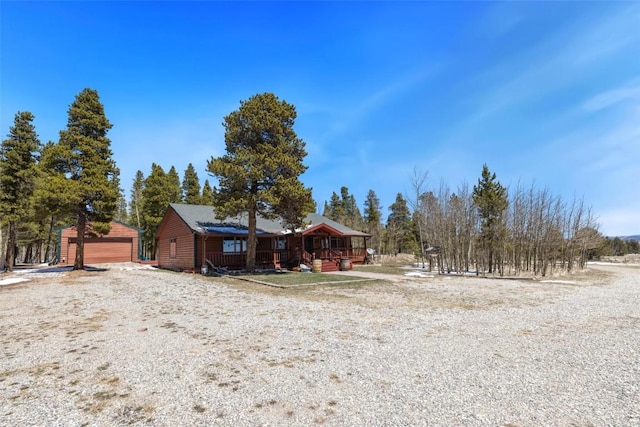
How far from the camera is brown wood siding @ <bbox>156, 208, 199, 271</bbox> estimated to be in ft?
72.3

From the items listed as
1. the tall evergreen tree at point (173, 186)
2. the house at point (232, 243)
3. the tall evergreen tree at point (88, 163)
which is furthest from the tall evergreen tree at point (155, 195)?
the tall evergreen tree at point (88, 163)

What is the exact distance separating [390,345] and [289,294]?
21.5 feet

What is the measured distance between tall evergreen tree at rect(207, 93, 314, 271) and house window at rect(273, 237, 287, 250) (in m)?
4.66

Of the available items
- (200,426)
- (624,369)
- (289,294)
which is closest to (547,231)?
(289,294)

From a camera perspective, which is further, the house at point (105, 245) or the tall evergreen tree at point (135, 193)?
the tall evergreen tree at point (135, 193)

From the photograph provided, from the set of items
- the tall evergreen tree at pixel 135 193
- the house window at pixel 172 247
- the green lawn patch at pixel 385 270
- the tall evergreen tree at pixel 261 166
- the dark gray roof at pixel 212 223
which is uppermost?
the tall evergreen tree at pixel 135 193

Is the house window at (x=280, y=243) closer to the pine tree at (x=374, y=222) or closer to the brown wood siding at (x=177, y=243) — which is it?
the brown wood siding at (x=177, y=243)

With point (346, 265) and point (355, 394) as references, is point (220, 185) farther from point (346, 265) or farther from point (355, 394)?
point (355, 394)

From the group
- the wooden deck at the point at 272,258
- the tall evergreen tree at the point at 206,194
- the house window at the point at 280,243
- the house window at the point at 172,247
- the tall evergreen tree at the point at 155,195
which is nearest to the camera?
the wooden deck at the point at 272,258

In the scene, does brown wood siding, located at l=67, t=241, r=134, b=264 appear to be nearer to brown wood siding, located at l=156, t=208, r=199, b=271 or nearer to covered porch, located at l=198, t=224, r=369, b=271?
brown wood siding, located at l=156, t=208, r=199, b=271

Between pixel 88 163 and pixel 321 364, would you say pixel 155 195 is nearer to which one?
pixel 88 163

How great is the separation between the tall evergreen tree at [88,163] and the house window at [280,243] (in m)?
10.3

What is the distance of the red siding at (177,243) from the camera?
72.4 ft

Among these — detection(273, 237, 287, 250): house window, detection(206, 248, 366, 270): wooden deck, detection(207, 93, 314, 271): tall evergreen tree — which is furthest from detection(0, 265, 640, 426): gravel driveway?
detection(273, 237, 287, 250): house window
